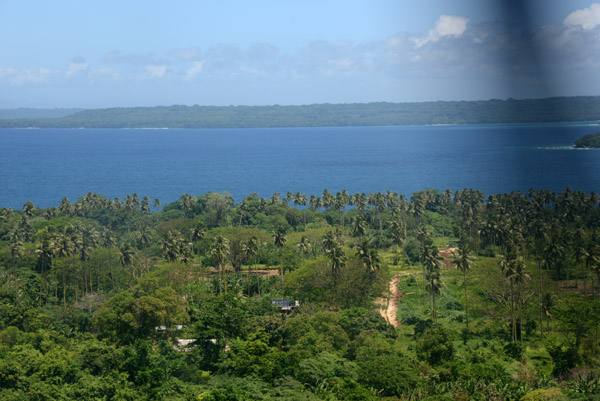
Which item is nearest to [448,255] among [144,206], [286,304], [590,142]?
[286,304]

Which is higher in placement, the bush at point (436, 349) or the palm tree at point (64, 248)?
the palm tree at point (64, 248)

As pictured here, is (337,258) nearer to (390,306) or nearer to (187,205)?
(390,306)

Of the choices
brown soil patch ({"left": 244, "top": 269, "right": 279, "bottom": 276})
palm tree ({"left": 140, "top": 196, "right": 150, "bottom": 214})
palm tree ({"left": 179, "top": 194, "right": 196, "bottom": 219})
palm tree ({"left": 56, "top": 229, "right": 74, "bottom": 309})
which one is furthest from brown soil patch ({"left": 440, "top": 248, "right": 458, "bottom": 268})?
palm tree ({"left": 140, "top": 196, "right": 150, "bottom": 214})

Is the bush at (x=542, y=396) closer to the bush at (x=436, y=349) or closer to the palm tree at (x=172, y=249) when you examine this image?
the bush at (x=436, y=349)

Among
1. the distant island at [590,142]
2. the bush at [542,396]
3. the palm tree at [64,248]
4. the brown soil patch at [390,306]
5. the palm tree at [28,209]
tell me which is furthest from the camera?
the distant island at [590,142]

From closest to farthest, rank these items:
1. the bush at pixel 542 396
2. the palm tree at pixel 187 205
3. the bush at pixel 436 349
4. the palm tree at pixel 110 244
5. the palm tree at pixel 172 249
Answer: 1. the bush at pixel 542 396
2. the bush at pixel 436 349
3. the palm tree at pixel 172 249
4. the palm tree at pixel 110 244
5. the palm tree at pixel 187 205

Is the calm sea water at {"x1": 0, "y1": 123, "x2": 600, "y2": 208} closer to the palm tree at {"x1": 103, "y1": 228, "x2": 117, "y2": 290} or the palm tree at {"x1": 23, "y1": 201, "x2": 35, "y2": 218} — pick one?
the palm tree at {"x1": 23, "y1": 201, "x2": 35, "y2": 218}

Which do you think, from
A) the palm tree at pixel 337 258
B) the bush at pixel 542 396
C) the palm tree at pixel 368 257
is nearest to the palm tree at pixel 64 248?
the palm tree at pixel 337 258
